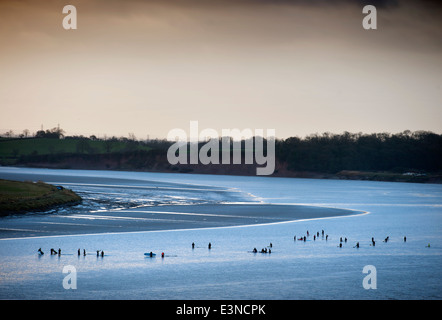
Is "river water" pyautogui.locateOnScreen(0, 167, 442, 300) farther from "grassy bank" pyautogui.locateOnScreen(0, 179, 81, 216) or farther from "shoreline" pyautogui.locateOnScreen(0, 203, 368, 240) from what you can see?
"grassy bank" pyautogui.locateOnScreen(0, 179, 81, 216)

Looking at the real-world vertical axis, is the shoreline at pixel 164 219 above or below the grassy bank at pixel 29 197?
below

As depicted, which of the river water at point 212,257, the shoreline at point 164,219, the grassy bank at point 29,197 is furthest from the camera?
the grassy bank at point 29,197

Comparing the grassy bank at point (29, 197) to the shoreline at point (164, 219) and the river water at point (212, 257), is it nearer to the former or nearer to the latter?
the river water at point (212, 257)

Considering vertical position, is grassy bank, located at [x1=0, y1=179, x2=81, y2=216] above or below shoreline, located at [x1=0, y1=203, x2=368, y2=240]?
above

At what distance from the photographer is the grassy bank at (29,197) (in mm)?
53375

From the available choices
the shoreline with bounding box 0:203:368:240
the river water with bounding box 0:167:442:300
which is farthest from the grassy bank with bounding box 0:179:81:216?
the shoreline with bounding box 0:203:368:240

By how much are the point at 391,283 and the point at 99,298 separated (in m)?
15.3

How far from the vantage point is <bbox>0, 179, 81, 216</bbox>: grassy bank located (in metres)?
53.4
